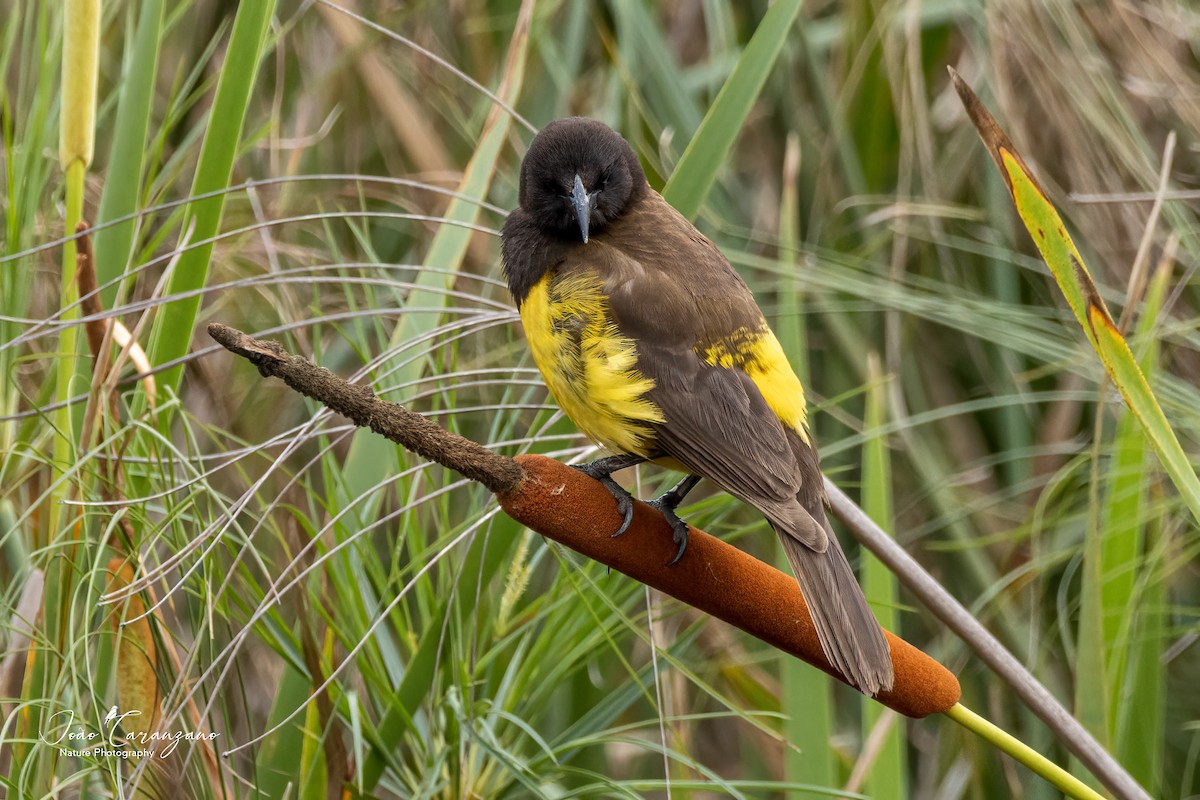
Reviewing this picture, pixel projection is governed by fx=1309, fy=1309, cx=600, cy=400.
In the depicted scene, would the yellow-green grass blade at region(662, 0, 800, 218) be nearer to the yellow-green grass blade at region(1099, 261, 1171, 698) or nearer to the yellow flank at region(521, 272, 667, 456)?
the yellow flank at region(521, 272, 667, 456)

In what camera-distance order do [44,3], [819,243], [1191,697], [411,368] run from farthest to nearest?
[819,243], [1191,697], [411,368], [44,3]

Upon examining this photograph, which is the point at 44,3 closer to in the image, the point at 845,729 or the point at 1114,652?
the point at 1114,652

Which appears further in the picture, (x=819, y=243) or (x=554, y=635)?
(x=819, y=243)

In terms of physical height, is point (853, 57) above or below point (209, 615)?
above

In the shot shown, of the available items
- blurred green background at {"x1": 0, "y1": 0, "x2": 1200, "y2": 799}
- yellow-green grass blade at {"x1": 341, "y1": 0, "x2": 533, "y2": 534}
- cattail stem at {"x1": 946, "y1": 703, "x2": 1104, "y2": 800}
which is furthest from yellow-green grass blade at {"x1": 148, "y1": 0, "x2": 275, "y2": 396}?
cattail stem at {"x1": 946, "y1": 703, "x2": 1104, "y2": 800}

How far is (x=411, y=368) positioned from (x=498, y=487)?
824 mm

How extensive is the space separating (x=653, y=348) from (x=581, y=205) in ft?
0.95

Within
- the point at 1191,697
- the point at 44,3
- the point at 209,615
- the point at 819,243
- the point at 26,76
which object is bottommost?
the point at 1191,697

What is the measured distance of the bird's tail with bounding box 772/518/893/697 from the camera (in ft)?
4.60

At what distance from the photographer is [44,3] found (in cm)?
191

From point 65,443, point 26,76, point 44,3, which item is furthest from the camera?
point 26,76

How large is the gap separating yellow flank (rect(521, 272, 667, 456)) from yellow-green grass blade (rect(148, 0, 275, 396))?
49 centimetres

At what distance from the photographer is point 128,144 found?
1801 millimetres

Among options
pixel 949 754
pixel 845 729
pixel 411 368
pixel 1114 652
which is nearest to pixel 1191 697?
pixel 949 754
